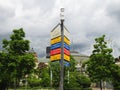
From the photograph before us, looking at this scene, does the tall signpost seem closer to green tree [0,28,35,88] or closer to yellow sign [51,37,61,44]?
yellow sign [51,37,61,44]

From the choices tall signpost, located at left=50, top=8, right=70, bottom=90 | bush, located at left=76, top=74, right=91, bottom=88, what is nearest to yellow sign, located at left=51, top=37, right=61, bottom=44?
tall signpost, located at left=50, top=8, right=70, bottom=90

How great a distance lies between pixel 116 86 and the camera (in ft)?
165

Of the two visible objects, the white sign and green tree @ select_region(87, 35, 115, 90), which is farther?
green tree @ select_region(87, 35, 115, 90)

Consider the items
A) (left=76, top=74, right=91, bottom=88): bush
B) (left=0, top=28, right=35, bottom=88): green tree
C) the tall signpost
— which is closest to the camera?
the tall signpost

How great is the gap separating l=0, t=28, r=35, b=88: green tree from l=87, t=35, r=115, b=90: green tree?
7.61 meters

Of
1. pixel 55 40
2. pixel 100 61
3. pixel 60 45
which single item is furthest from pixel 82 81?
pixel 60 45

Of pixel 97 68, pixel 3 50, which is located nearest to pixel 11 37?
pixel 3 50

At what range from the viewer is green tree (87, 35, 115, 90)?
40406 millimetres

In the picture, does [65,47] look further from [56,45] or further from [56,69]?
[56,69]

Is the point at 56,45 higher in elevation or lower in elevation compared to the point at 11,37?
lower

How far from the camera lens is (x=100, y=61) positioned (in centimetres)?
4091

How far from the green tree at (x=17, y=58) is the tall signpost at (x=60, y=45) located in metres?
32.3

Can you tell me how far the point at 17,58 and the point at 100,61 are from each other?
1052cm

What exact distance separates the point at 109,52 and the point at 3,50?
13632 mm
